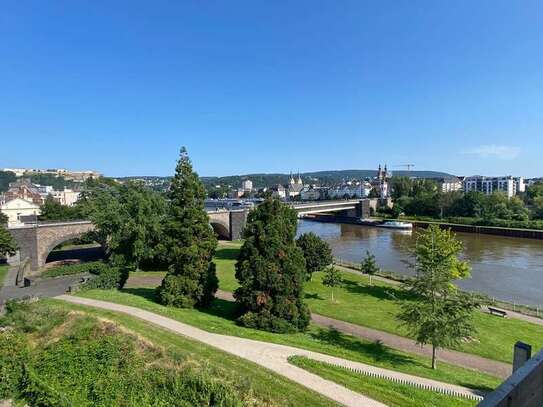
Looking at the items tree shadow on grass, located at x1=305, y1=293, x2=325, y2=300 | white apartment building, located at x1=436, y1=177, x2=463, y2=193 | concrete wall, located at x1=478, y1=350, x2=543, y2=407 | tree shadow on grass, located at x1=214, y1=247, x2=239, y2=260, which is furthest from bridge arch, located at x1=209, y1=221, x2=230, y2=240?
white apartment building, located at x1=436, y1=177, x2=463, y2=193

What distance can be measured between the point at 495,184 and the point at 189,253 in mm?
159986

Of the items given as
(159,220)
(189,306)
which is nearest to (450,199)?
(159,220)

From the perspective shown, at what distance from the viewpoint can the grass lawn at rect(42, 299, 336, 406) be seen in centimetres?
881

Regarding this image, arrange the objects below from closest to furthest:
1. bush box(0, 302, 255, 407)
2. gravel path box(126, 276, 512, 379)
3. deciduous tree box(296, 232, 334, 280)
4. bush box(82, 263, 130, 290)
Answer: bush box(0, 302, 255, 407) < gravel path box(126, 276, 512, 379) < bush box(82, 263, 130, 290) < deciduous tree box(296, 232, 334, 280)

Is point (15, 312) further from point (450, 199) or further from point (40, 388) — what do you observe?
point (450, 199)

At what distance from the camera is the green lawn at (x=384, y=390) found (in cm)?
930

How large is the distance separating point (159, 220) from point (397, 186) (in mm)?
93025

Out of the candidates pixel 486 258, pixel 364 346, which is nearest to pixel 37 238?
pixel 364 346

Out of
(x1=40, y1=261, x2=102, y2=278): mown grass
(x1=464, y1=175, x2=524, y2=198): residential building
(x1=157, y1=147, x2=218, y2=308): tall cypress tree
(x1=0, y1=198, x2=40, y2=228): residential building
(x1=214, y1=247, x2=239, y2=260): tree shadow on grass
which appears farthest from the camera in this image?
(x1=464, y1=175, x2=524, y2=198): residential building

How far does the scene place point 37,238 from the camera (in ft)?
113

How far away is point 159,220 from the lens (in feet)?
106

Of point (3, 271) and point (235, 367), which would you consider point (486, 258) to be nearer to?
point (235, 367)

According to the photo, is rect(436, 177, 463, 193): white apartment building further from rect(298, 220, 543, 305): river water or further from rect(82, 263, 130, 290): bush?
rect(82, 263, 130, 290): bush

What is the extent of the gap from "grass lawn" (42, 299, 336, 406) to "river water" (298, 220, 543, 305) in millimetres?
13567
